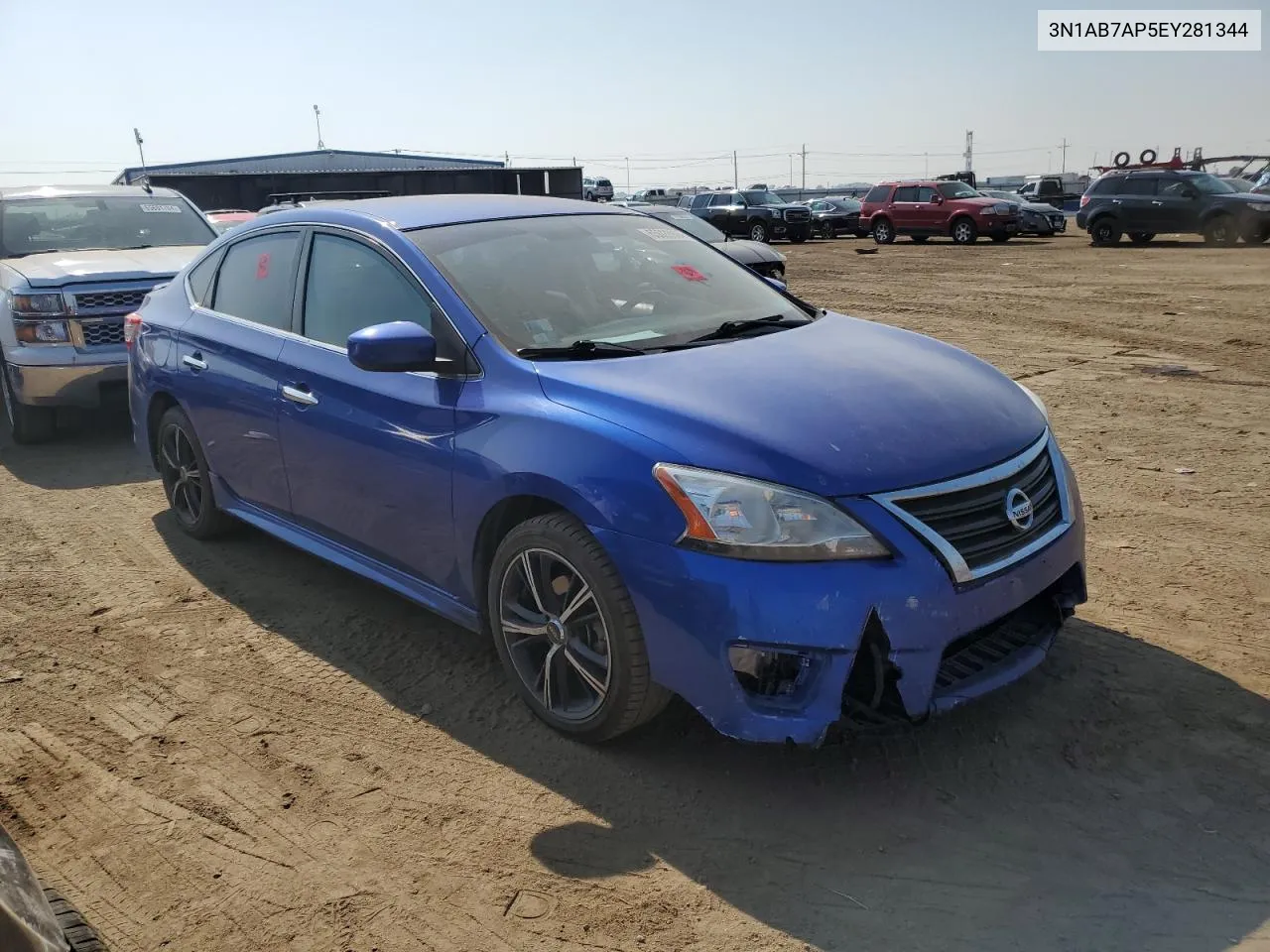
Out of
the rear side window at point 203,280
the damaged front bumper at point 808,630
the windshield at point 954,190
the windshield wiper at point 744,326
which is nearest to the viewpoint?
the damaged front bumper at point 808,630

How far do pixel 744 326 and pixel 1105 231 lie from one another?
23476 mm

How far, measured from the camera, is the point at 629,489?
3094 mm

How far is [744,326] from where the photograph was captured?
4.09m

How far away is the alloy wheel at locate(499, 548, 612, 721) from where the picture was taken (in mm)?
3328

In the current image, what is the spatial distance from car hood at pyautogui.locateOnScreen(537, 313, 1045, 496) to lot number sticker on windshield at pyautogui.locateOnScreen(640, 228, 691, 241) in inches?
40.7

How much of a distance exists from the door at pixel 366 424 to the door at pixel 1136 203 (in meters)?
23.5

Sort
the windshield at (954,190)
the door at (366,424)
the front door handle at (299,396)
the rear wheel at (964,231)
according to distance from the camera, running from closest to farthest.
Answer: the door at (366,424)
the front door handle at (299,396)
the rear wheel at (964,231)
the windshield at (954,190)

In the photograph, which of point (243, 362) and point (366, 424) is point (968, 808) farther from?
point (243, 362)

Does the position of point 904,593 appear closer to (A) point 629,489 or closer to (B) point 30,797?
(A) point 629,489

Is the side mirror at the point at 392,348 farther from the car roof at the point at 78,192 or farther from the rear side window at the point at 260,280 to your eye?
the car roof at the point at 78,192

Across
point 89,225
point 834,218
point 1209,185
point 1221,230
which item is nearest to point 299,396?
point 89,225

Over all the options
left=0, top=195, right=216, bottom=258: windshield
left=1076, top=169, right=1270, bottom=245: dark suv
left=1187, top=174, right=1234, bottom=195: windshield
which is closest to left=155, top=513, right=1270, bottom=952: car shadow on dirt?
left=0, top=195, right=216, bottom=258: windshield

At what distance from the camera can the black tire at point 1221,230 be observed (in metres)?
22.8

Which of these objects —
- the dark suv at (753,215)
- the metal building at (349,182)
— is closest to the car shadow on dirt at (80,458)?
the metal building at (349,182)
